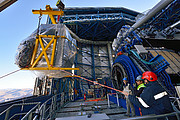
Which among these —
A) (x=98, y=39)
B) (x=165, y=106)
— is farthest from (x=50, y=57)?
(x=98, y=39)

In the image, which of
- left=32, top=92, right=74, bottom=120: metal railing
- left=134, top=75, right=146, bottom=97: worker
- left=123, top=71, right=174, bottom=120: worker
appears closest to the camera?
left=123, top=71, right=174, bottom=120: worker

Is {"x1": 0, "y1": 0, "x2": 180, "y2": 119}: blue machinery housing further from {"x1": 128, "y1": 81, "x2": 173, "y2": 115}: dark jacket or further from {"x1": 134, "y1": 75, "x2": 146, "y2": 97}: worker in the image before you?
{"x1": 128, "y1": 81, "x2": 173, "y2": 115}: dark jacket

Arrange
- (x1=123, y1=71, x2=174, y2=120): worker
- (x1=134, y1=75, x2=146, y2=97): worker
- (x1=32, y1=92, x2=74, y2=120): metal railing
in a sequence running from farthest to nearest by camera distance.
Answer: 1. (x1=134, y1=75, x2=146, y2=97): worker
2. (x1=32, y1=92, x2=74, y2=120): metal railing
3. (x1=123, y1=71, x2=174, y2=120): worker

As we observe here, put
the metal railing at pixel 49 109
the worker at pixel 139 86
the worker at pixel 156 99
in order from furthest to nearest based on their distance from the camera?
the worker at pixel 139 86 → the metal railing at pixel 49 109 → the worker at pixel 156 99

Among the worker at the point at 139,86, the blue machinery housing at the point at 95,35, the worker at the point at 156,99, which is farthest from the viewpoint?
the blue machinery housing at the point at 95,35

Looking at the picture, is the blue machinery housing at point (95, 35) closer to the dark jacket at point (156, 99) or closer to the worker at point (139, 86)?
the worker at point (139, 86)

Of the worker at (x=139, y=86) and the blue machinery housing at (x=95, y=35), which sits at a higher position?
the blue machinery housing at (x=95, y=35)

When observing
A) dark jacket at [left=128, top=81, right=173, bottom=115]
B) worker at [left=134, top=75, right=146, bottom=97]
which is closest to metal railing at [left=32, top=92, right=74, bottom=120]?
dark jacket at [left=128, top=81, right=173, bottom=115]

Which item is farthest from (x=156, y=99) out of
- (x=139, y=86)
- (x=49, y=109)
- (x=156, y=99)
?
(x=49, y=109)

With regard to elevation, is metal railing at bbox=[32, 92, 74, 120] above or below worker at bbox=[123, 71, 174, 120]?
below

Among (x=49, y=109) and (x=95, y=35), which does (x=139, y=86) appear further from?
(x=95, y=35)

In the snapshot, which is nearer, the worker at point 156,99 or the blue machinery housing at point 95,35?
the worker at point 156,99

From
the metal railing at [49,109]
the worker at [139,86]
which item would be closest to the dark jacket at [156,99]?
the worker at [139,86]

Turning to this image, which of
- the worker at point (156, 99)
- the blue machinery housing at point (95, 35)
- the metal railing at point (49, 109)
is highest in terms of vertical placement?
the blue machinery housing at point (95, 35)
